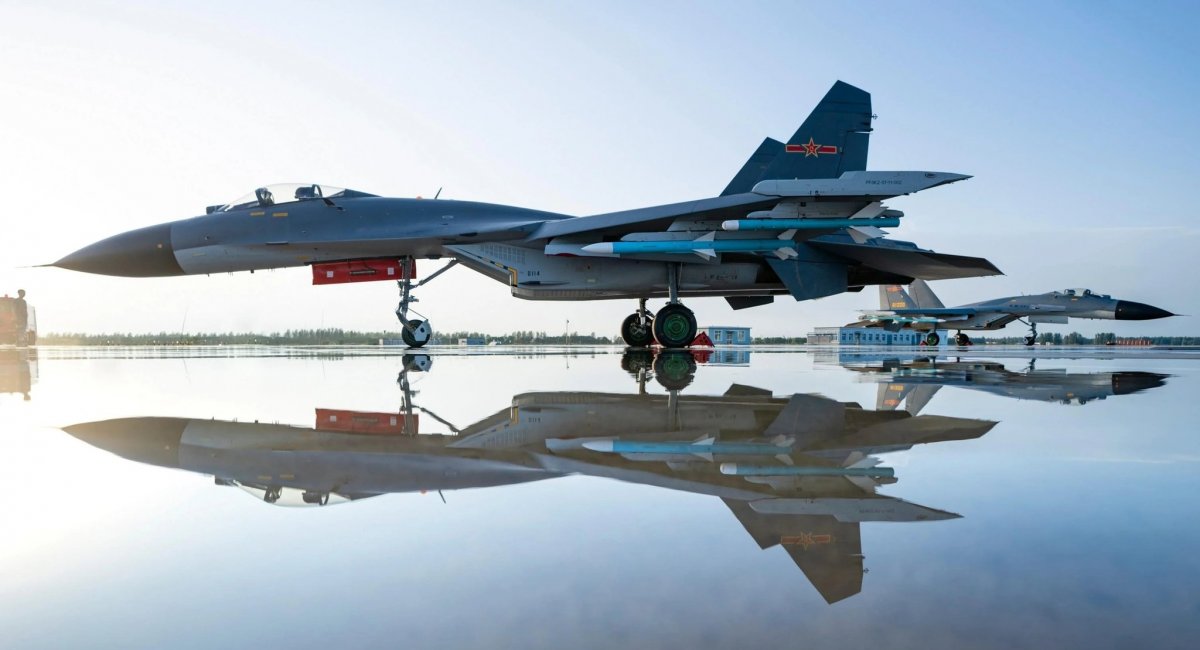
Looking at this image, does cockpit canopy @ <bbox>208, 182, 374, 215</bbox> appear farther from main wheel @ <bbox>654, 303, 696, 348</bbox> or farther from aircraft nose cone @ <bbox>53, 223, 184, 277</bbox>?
main wheel @ <bbox>654, 303, 696, 348</bbox>

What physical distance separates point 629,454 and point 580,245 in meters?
6.99

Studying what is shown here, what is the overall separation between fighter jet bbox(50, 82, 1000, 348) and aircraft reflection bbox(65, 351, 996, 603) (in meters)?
5.15

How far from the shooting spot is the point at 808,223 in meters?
8.16

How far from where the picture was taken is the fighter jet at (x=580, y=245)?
8.66 metres

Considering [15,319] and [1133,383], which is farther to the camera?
[15,319]

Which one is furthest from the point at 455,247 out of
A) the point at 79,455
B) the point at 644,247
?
the point at 79,455

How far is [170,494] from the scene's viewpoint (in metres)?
1.90

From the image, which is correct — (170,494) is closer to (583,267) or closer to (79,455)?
(79,455)

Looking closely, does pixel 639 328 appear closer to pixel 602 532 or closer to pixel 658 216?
pixel 658 216

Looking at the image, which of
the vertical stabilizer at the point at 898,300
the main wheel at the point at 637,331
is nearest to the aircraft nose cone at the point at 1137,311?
the vertical stabilizer at the point at 898,300

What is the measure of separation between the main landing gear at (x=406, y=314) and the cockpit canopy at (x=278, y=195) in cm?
149

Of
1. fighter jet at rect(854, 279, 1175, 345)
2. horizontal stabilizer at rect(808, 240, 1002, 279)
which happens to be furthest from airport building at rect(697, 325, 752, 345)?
horizontal stabilizer at rect(808, 240, 1002, 279)

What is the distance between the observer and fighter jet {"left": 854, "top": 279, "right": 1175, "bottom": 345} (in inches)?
1118

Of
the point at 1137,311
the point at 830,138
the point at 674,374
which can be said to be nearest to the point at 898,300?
the point at 1137,311
